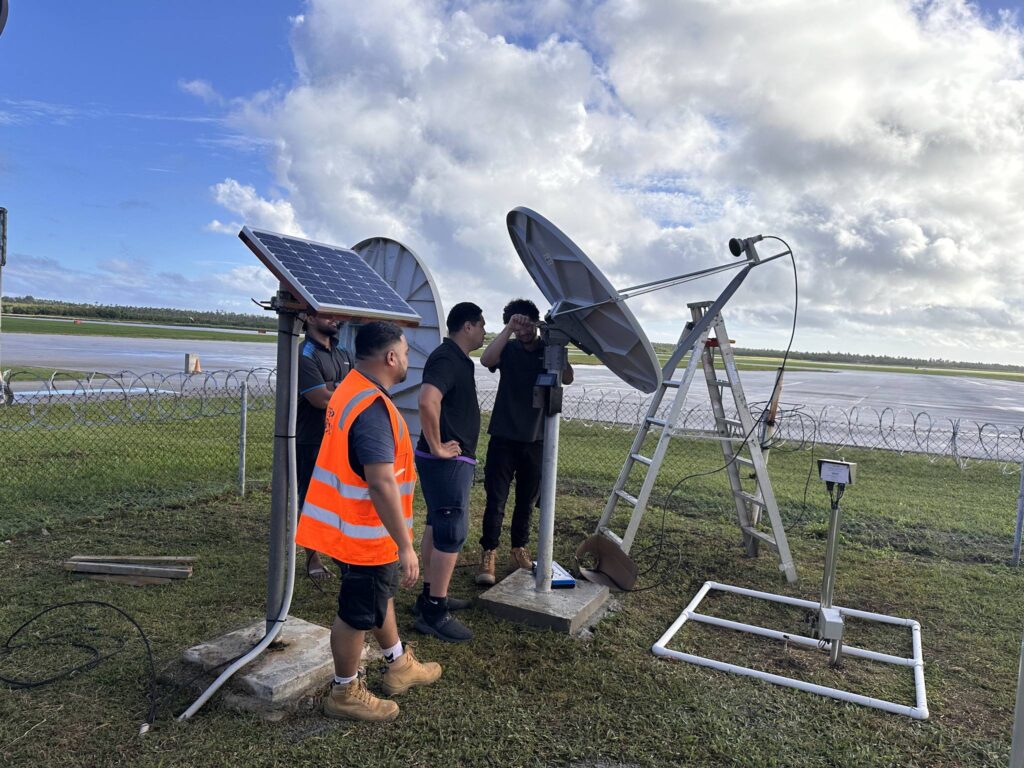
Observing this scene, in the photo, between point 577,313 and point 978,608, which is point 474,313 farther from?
point 978,608

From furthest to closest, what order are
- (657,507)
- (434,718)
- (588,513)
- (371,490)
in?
(657,507) → (588,513) → (434,718) → (371,490)

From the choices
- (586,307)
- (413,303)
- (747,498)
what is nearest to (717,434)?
(747,498)

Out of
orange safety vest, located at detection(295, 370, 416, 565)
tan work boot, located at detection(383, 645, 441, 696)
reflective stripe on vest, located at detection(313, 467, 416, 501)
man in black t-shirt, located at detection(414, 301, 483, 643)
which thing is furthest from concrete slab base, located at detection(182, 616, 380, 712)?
reflective stripe on vest, located at detection(313, 467, 416, 501)

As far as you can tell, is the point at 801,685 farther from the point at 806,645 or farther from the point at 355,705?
the point at 355,705

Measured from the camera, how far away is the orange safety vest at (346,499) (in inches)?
125

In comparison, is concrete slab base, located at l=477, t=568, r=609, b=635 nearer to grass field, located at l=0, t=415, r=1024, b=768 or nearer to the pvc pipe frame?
grass field, located at l=0, t=415, r=1024, b=768

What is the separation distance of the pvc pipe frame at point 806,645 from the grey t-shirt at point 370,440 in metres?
2.46

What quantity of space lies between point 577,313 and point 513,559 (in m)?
2.32

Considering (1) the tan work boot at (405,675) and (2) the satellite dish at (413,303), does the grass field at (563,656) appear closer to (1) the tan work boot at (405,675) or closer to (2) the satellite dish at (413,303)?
(1) the tan work boot at (405,675)

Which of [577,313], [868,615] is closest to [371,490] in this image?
[577,313]

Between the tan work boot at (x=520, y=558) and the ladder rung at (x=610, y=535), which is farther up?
the ladder rung at (x=610, y=535)

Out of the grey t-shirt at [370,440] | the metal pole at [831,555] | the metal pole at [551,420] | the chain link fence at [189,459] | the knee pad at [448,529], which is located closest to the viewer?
the grey t-shirt at [370,440]

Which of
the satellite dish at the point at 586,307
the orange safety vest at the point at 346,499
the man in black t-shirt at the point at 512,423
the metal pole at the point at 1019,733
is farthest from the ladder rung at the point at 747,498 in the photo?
the orange safety vest at the point at 346,499

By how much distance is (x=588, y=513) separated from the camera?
7.86 m
